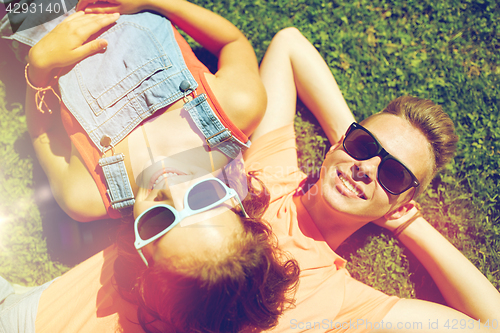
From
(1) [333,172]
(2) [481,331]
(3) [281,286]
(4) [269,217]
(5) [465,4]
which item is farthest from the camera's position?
(5) [465,4]

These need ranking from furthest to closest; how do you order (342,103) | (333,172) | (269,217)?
(342,103) → (269,217) → (333,172)

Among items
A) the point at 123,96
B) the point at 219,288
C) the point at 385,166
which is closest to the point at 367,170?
the point at 385,166

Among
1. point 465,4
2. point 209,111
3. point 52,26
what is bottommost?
point 209,111

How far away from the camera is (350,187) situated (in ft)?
8.15

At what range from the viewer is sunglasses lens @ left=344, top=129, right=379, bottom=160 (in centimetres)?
243

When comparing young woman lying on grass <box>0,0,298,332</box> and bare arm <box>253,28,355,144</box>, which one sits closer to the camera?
young woman lying on grass <box>0,0,298,332</box>

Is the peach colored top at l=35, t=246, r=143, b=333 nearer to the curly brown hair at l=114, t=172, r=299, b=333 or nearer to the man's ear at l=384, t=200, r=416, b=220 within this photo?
the curly brown hair at l=114, t=172, r=299, b=333

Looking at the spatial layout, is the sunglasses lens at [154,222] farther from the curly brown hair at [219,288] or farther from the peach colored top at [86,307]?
the peach colored top at [86,307]

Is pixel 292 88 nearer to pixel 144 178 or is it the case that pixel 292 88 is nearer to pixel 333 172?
pixel 333 172

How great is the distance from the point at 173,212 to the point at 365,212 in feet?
5.30

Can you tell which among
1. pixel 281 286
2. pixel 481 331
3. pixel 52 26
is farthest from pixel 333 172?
pixel 52 26

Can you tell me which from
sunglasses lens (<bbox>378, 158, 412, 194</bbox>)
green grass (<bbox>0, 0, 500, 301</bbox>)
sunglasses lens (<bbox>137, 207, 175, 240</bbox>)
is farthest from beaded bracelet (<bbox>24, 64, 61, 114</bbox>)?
sunglasses lens (<bbox>378, 158, 412, 194</bbox>)

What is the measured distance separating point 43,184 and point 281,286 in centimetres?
277

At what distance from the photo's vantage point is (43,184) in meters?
3.14
